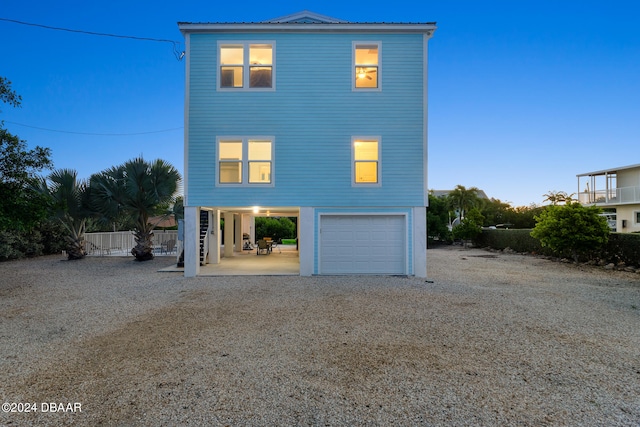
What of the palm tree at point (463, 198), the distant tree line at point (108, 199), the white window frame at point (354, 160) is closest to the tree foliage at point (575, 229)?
the white window frame at point (354, 160)

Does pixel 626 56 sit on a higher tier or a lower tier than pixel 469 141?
higher

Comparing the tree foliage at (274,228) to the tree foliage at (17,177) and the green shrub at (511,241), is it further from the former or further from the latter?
the tree foliage at (17,177)

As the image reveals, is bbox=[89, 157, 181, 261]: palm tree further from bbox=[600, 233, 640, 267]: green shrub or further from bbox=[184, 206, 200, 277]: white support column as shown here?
bbox=[600, 233, 640, 267]: green shrub

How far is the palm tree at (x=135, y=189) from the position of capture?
45.9ft

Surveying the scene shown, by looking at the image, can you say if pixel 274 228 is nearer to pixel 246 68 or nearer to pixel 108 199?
pixel 108 199

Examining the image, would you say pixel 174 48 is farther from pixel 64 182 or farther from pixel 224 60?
pixel 64 182

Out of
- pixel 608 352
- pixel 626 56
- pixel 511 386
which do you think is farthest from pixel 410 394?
pixel 626 56

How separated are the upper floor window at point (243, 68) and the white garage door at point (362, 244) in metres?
5.16

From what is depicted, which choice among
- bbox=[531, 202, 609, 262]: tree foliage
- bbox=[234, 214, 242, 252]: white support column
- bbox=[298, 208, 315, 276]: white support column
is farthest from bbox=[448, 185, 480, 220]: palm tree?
bbox=[298, 208, 315, 276]: white support column

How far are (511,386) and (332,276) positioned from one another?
760cm

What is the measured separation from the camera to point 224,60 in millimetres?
11188

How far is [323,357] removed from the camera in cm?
412

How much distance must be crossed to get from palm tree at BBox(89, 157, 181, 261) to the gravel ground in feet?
20.7

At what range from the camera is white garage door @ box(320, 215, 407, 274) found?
1099 cm
